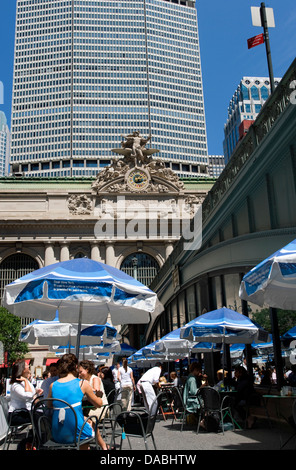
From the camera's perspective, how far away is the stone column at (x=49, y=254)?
51.4 m

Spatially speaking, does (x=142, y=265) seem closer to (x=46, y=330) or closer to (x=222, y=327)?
(x=46, y=330)

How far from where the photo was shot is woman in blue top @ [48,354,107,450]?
5.35 meters

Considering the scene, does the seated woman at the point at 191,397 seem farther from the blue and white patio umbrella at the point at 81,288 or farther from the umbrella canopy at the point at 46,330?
the umbrella canopy at the point at 46,330

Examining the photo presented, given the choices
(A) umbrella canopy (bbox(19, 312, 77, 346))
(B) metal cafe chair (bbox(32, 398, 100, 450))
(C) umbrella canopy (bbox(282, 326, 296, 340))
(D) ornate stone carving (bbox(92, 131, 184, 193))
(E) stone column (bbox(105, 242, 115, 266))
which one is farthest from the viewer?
(D) ornate stone carving (bbox(92, 131, 184, 193))

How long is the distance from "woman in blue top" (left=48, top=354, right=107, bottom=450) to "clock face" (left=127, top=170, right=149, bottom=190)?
161ft

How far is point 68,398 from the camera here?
18.2 ft


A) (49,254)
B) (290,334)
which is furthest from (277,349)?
(49,254)

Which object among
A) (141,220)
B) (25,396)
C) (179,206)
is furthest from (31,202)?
(25,396)

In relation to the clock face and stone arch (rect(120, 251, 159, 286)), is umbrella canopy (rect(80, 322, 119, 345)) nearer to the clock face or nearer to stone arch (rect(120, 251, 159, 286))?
stone arch (rect(120, 251, 159, 286))

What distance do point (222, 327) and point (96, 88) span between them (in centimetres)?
14886

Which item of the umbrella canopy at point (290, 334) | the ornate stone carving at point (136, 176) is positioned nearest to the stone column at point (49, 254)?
the ornate stone carving at point (136, 176)

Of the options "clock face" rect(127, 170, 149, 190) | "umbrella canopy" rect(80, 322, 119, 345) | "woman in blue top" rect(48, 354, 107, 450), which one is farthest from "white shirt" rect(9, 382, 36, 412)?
"clock face" rect(127, 170, 149, 190)

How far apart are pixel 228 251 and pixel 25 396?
8.64 metres

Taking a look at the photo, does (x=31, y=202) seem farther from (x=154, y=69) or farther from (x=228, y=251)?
(x=154, y=69)
